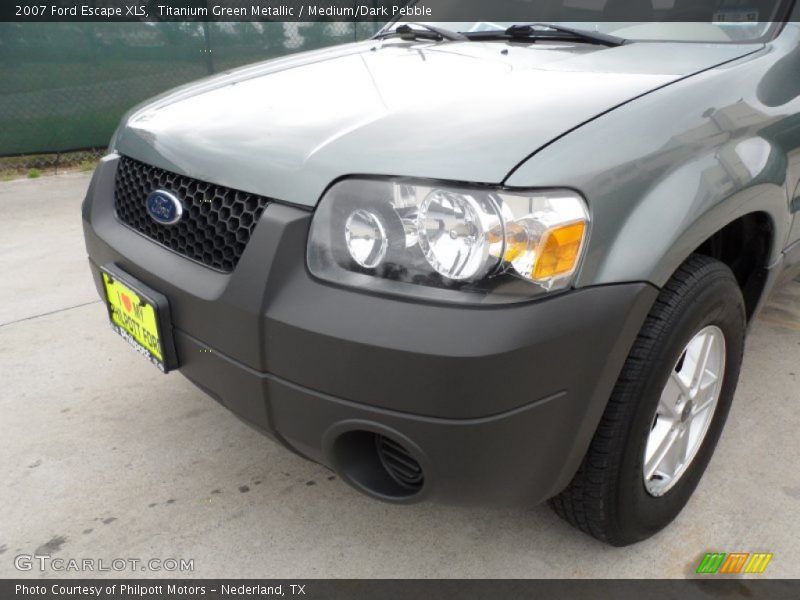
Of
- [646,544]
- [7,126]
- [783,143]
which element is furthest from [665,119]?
[7,126]

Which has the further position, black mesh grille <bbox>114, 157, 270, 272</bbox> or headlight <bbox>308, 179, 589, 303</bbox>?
black mesh grille <bbox>114, 157, 270, 272</bbox>

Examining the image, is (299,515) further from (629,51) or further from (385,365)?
(629,51)

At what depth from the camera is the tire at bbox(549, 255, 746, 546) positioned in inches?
58.4

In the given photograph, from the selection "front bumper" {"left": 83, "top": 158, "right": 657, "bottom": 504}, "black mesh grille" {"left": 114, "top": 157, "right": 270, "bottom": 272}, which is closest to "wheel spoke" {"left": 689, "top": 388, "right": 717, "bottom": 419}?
"front bumper" {"left": 83, "top": 158, "right": 657, "bottom": 504}

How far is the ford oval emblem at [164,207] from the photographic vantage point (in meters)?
1.73

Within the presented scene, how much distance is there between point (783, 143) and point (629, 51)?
49 cm

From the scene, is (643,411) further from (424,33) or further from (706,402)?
(424,33)

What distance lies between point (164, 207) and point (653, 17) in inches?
65.2

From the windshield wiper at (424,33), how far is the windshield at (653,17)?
0.06 meters

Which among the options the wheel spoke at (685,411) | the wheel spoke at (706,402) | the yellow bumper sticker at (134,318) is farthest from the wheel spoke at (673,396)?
the yellow bumper sticker at (134,318)

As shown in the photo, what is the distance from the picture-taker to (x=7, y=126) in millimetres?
6570

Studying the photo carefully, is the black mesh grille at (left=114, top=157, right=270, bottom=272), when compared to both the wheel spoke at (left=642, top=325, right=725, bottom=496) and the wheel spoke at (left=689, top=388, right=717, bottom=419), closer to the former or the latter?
the wheel spoke at (left=642, top=325, right=725, bottom=496)

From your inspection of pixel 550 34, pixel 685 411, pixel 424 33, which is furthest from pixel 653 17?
pixel 685 411

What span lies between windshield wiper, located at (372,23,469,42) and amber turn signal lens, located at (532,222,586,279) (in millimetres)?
1317
